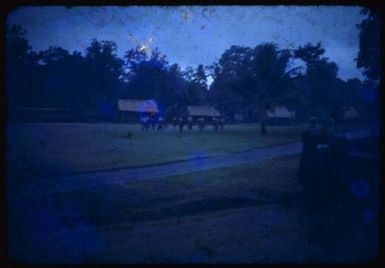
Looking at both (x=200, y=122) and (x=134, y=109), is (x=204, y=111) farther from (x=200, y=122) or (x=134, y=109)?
(x=134, y=109)

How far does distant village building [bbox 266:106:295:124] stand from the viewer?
773 centimetres

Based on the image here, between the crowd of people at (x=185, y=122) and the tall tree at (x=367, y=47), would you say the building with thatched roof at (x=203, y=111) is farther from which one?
the tall tree at (x=367, y=47)

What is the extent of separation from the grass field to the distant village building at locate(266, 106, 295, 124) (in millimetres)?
214

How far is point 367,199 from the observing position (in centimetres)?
532

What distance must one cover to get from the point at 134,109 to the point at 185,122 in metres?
1.92

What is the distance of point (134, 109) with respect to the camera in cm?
1052

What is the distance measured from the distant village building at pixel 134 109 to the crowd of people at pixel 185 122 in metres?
0.31

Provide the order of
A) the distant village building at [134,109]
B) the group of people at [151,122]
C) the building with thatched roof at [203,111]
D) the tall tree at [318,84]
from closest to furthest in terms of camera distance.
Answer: the tall tree at [318,84], the building with thatched roof at [203,111], the distant village building at [134,109], the group of people at [151,122]

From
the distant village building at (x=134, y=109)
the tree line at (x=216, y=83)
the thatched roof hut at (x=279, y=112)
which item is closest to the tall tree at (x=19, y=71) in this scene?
the tree line at (x=216, y=83)

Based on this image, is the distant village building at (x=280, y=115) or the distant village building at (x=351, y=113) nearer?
the distant village building at (x=351, y=113)

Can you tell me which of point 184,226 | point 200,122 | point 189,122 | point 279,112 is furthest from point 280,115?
point 184,226

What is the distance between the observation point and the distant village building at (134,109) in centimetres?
987

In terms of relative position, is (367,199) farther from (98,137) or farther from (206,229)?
(98,137)
